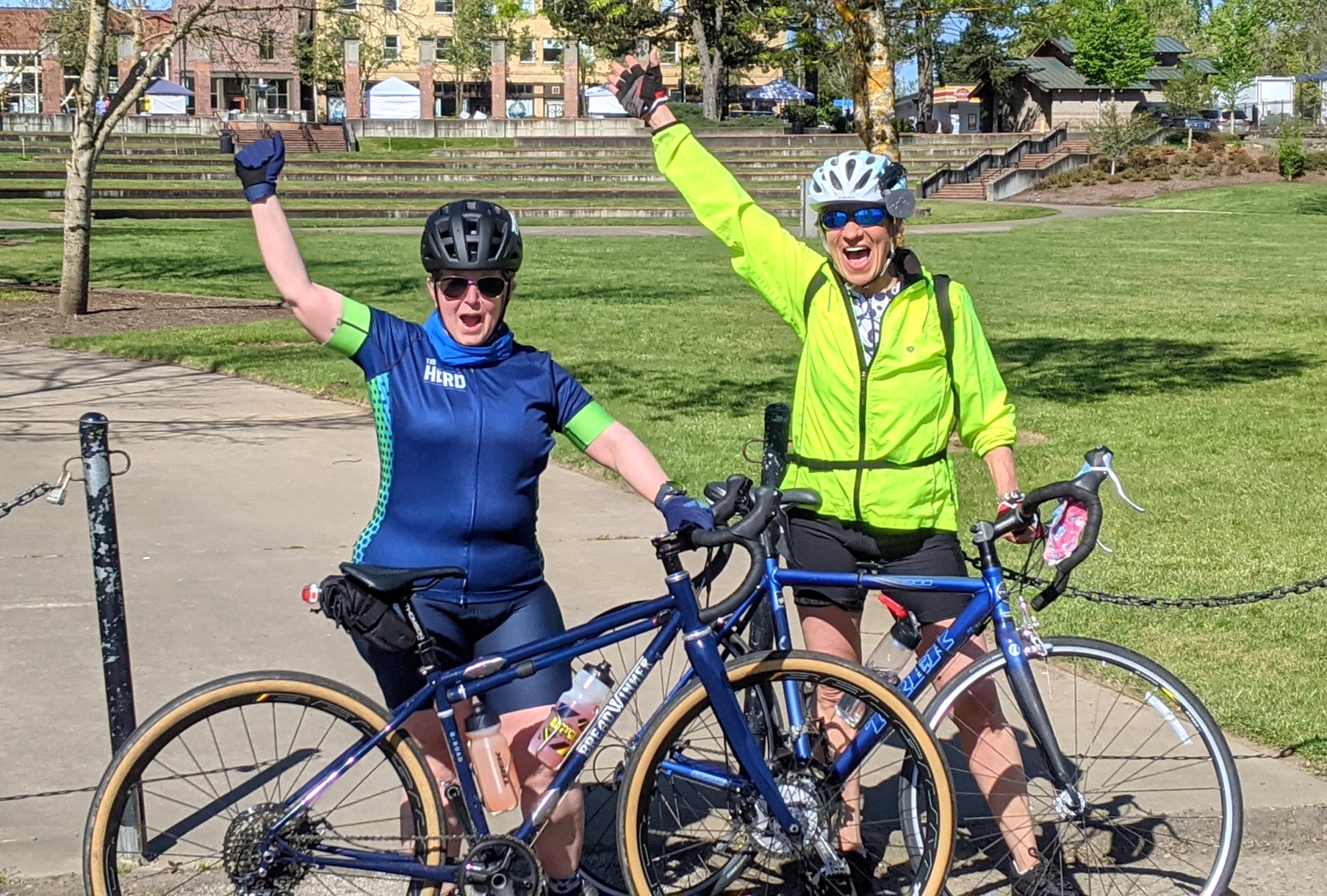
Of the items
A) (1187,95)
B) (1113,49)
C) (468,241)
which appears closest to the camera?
(468,241)

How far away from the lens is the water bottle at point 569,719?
3.83 metres

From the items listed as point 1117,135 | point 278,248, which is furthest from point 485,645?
point 1117,135

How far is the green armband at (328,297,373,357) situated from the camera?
3846 mm

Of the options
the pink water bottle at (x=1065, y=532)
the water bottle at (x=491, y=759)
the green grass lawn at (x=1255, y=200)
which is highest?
the green grass lawn at (x=1255, y=200)

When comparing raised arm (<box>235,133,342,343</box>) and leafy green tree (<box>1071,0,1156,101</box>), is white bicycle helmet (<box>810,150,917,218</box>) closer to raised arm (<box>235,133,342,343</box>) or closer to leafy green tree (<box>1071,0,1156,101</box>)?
raised arm (<box>235,133,342,343</box>)

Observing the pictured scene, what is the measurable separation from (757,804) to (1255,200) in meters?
50.8

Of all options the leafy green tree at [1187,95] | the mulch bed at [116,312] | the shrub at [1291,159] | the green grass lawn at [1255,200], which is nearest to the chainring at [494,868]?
the mulch bed at [116,312]

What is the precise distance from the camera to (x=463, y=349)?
3861 millimetres

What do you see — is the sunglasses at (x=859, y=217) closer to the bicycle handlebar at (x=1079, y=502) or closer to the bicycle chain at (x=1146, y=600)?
the bicycle handlebar at (x=1079, y=502)

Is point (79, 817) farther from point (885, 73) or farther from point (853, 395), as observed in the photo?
point (885, 73)

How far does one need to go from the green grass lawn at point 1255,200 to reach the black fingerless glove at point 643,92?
4367 centimetres

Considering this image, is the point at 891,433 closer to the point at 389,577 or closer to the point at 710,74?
the point at 389,577

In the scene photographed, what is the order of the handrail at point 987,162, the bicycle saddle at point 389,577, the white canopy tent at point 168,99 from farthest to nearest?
the white canopy tent at point 168,99
the handrail at point 987,162
the bicycle saddle at point 389,577

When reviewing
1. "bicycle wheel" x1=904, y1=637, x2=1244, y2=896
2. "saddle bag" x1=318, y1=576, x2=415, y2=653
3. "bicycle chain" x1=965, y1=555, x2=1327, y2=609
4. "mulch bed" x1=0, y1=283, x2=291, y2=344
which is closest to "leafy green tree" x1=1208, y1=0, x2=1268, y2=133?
"mulch bed" x1=0, y1=283, x2=291, y2=344
